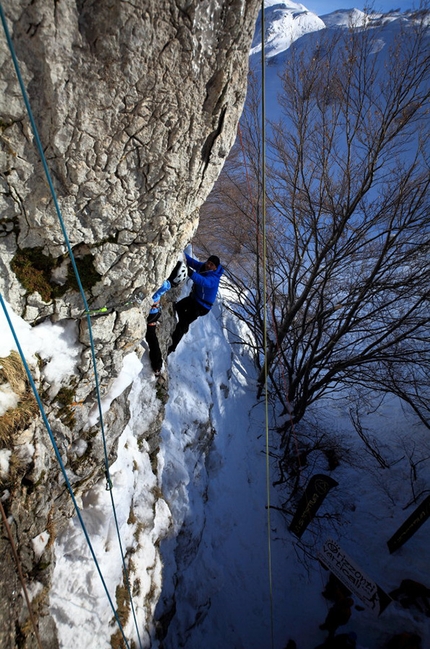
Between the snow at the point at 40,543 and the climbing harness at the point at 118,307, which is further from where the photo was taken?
the climbing harness at the point at 118,307

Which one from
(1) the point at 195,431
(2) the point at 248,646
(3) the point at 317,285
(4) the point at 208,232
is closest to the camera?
(2) the point at 248,646

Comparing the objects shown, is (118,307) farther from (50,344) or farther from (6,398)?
(6,398)

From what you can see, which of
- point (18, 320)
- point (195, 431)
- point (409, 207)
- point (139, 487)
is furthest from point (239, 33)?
point (409, 207)

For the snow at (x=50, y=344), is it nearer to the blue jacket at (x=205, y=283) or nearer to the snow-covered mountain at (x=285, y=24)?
the blue jacket at (x=205, y=283)

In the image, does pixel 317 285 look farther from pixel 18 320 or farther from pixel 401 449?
pixel 18 320

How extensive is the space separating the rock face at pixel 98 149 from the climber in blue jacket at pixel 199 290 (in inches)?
57.8

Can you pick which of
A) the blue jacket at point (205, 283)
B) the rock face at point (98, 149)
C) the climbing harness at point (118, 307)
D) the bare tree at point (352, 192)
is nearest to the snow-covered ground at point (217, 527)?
the climbing harness at point (118, 307)

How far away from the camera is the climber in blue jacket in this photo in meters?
4.24

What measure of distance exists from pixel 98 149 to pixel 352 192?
6.09 meters

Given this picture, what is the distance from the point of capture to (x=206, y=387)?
646 cm

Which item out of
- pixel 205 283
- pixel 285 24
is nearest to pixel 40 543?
pixel 205 283

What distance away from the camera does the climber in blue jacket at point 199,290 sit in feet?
13.9

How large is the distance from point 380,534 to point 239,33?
8.84m

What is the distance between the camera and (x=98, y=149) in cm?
203
